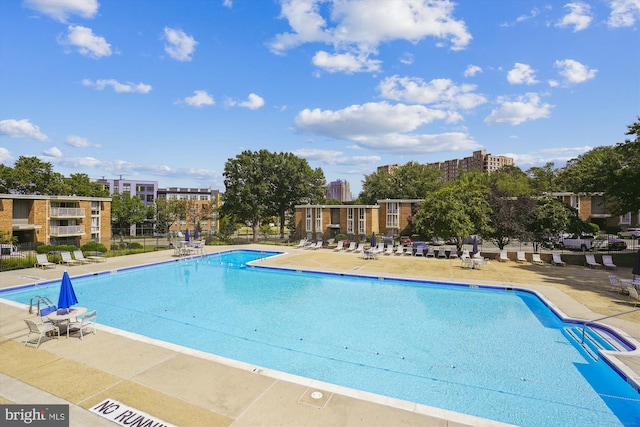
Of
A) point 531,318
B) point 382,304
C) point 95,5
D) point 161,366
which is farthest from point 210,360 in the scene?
point 95,5

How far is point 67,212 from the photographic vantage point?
29266 millimetres

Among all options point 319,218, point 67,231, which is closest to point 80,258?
point 67,231

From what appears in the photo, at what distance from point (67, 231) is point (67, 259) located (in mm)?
11081

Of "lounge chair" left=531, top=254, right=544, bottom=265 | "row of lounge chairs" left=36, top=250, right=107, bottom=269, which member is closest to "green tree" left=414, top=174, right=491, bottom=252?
"lounge chair" left=531, top=254, right=544, bottom=265

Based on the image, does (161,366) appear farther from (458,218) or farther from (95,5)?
(458,218)

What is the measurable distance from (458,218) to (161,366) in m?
18.8

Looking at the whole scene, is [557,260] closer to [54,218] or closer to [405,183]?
[405,183]

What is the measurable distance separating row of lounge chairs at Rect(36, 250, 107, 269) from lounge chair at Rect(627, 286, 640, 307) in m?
26.6

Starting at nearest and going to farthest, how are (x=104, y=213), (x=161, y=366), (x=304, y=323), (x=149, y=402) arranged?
1. (x=149, y=402)
2. (x=161, y=366)
3. (x=304, y=323)
4. (x=104, y=213)

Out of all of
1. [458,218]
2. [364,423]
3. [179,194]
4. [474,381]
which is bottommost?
[474,381]

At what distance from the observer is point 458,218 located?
21.1m

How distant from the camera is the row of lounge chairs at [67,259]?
18.8m

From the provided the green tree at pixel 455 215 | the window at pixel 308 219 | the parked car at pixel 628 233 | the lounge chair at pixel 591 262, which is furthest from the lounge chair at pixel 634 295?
the window at pixel 308 219

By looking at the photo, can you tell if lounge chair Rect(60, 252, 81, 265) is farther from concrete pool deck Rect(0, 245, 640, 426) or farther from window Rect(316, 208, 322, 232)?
window Rect(316, 208, 322, 232)
